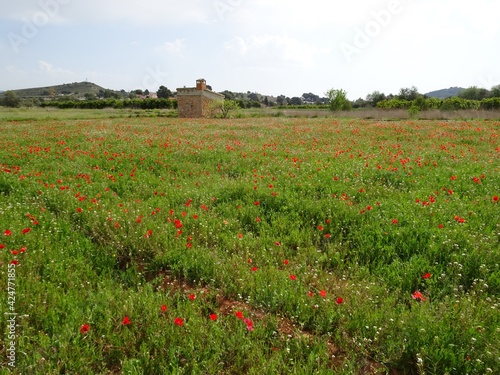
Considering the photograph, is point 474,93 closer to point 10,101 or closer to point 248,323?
point 248,323

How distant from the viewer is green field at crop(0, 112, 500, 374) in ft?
10.4

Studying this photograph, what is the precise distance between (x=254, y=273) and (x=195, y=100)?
173 ft

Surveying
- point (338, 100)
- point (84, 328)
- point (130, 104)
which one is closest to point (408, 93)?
point (338, 100)

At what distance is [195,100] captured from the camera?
2132 inches

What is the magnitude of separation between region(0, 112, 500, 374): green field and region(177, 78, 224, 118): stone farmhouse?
46.3 meters

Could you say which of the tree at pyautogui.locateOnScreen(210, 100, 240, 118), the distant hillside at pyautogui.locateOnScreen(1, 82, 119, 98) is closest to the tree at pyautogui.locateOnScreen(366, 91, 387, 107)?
the tree at pyautogui.locateOnScreen(210, 100, 240, 118)

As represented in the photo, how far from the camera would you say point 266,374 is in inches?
118

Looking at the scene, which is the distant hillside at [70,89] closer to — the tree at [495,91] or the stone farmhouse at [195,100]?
the stone farmhouse at [195,100]

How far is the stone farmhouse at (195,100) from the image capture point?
5369 cm

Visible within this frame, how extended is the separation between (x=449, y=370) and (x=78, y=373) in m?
3.38

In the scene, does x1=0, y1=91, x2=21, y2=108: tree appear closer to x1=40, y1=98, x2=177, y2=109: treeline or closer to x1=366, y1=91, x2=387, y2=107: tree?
x1=40, y1=98, x2=177, y2=109: treeline

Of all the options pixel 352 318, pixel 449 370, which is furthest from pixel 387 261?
pixel 449 370

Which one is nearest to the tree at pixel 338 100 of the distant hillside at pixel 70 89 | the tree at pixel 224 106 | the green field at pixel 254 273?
the tree at pixel 224 106

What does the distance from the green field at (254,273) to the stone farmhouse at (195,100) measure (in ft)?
152
